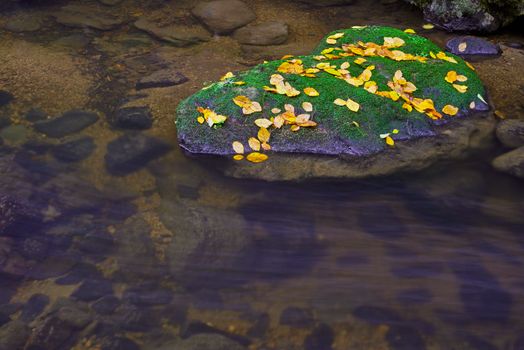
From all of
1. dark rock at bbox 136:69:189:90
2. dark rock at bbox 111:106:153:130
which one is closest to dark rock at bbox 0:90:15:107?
dark rock at bbox 111:106:153:130

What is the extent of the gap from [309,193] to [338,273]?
99 centimetres

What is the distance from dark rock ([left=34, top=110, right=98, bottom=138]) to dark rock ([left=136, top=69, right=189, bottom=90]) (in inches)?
32.7

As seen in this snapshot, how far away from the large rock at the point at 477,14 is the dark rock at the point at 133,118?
486 centimetres

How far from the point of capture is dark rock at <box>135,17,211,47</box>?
8.09m

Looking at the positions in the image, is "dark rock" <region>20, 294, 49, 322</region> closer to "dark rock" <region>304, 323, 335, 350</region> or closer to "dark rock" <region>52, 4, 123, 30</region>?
"dark rock" <region>304, 323, 335, 350</region>

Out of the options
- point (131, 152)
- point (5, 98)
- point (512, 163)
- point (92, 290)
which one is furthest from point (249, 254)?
point (5, 98)

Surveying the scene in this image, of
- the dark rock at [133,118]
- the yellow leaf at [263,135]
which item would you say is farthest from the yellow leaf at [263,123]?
the dark rock at [133,118]

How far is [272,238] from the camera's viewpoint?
197 inches

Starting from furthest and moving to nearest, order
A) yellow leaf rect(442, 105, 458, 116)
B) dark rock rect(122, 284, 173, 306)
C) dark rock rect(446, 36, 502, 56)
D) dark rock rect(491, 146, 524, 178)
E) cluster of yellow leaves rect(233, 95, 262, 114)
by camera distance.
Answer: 1. dark rock rect(446, 36, 502, 56)
2. yellow leaf rect(442, 105, 458, 116)
3. cluster of yellow leaves rect(233, 95, 262, 114)
4. dark rock rect(491, 146, 524, 178)
5. dark rock rect(122, 284, 173, 306)

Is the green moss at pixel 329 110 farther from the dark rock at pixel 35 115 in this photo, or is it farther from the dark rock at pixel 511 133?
the dark rock at pixel 35 115

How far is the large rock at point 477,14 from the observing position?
316 inches

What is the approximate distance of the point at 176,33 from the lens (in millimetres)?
8305

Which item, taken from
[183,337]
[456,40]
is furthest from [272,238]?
[456,40]

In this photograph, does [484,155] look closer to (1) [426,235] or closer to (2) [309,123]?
(1) [426,235]
